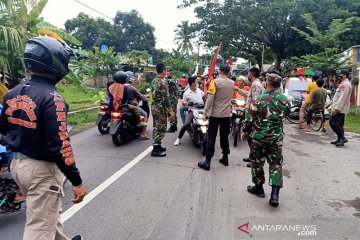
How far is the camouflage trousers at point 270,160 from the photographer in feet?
13.9

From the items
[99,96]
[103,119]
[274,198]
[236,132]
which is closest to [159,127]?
[236,132]

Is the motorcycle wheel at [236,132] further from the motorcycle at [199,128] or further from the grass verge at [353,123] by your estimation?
the grass verge at [353,123]

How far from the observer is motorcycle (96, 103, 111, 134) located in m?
8.22

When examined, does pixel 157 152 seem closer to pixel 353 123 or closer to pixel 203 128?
pixel 203 128

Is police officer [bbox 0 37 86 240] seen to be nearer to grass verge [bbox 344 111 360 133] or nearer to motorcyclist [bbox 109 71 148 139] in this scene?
motorcyclist [bbox 109 71 148 139]

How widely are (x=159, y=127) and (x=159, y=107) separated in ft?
1.36

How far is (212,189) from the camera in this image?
4.67 metres

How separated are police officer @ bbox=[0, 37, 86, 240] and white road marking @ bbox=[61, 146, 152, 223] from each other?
1.43 metres

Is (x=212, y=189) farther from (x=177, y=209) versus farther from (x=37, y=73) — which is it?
(x=37, y=73)

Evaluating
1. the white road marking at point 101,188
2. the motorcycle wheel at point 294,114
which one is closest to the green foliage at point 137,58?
the motorcycle wheel at point 294,114

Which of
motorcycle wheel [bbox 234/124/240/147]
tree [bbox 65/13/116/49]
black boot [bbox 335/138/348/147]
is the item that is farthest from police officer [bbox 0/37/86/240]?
tree [bbox 65/13/116/49]

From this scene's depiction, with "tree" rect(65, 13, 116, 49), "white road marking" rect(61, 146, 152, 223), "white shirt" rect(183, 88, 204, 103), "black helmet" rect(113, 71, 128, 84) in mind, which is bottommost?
"white road marking" rect(61, 146, 152, 223)

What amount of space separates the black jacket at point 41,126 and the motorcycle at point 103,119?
5.76 meters

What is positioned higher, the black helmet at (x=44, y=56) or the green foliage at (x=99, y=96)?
the black helmet at (x=44, y=56)
